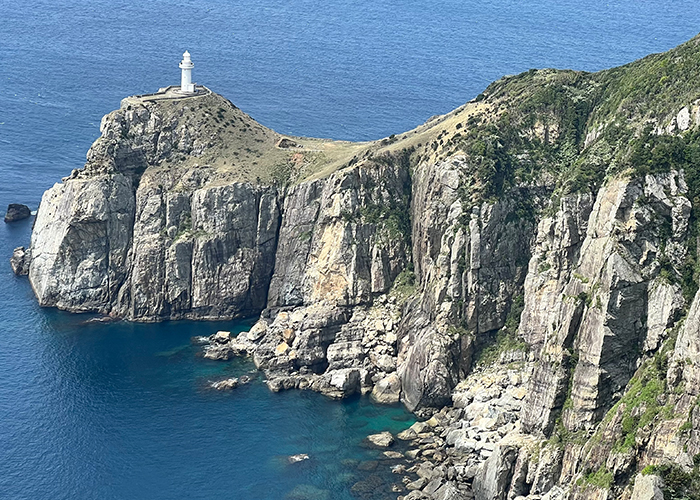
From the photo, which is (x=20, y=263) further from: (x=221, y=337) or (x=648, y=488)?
(x=648, y=488)

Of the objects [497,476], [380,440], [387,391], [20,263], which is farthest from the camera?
[20,263]

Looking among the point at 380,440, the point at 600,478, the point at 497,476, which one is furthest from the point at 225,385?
the point at 600,478

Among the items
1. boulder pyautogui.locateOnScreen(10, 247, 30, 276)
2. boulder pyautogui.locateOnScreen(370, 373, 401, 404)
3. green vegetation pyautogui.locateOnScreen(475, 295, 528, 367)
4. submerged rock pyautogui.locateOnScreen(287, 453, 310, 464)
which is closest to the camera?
submerged rock pyautogui.locateOnScreen(287, 453, 310, 464)

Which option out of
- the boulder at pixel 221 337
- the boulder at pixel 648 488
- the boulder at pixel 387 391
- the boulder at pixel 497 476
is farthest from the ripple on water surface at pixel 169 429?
the boulder at pixel 648 488

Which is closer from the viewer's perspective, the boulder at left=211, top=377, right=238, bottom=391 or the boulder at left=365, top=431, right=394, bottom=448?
the boulder at left=365, top=431, right=394, bottom=448

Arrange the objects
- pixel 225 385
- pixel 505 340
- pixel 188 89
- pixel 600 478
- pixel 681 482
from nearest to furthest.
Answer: pixel 681 482
pixel 600 478
pixel 505 340
pixel 225 385
pixel 188 89

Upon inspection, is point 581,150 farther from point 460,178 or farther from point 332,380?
point 332,380

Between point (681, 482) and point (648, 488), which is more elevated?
point (681, 482)

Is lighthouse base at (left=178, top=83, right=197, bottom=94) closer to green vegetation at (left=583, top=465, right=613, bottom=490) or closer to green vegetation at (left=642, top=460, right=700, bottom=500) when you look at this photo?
green vegetation at (left=583, top=465, right=613, bottom=490)

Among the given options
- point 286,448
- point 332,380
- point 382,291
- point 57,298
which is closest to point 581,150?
point 382,291

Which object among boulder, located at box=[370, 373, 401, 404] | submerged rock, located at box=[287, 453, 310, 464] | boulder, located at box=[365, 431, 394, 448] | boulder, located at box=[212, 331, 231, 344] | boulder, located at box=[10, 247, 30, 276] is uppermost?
boulder, located at box=[10, 247, 30, 276]

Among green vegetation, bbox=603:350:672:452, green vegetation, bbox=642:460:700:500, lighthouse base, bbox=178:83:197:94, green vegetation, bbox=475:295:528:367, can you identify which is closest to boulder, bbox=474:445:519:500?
green vegetation, bbox=603:350:672:452
